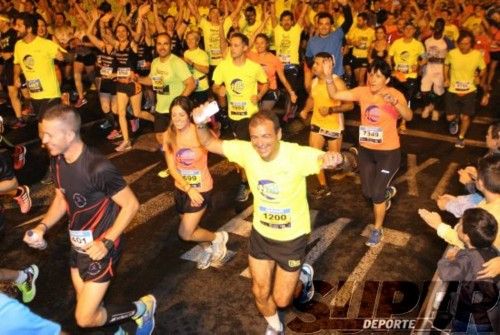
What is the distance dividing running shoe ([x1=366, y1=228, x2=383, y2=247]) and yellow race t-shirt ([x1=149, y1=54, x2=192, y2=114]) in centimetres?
381

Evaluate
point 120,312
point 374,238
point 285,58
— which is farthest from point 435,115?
point 120,312

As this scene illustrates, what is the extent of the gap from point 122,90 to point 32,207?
9.82 feet

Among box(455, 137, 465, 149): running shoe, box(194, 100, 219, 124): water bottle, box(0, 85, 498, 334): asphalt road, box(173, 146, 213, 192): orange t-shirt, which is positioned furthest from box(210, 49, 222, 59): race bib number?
box(194, 100, 219, 124): water bottle

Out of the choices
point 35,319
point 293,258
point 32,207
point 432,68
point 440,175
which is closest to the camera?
point 35,319

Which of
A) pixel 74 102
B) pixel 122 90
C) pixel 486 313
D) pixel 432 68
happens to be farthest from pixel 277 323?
pixel 74 102

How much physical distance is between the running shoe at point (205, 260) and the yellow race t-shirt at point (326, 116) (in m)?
2.59

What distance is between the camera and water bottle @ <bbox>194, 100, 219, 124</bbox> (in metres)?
3.93

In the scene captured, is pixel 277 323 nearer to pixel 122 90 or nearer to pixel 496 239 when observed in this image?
pixel 496 239

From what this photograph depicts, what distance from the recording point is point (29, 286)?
497 centimetres

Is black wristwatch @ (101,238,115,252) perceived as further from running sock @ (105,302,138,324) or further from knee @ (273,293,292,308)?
knee @ (273,293,292,308)

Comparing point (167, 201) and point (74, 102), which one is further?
point (74, 102)

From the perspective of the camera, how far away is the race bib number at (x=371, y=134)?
577 centimetres

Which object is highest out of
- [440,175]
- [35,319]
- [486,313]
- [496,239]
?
[35,319]

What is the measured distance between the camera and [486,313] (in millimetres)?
3688
